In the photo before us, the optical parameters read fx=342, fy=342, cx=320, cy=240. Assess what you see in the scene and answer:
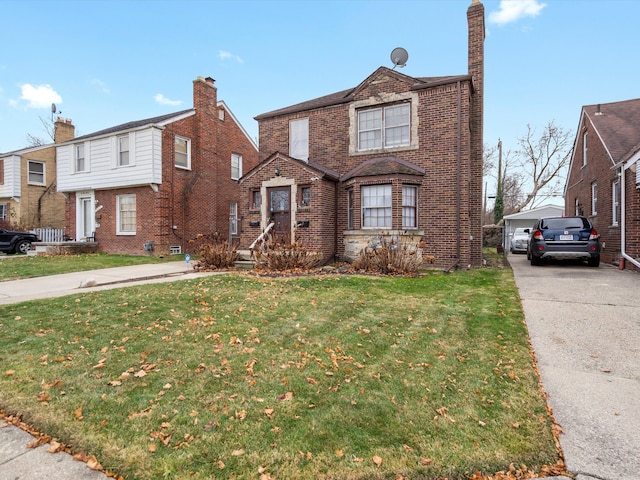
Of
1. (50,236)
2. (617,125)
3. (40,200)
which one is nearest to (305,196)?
Answer: (617,125)

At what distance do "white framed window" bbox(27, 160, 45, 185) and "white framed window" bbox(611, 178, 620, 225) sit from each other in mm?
30277

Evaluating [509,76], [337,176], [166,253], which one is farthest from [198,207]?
[509,76]

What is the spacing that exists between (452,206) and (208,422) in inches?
417

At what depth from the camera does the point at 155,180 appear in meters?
15.2

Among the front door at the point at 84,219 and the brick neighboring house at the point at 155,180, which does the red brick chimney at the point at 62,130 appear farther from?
the front door at the point at 84,219

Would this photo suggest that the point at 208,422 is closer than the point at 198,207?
Yes

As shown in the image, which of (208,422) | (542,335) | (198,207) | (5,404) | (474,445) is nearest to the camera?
(474,445)

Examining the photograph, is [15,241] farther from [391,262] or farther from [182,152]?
[391,262]

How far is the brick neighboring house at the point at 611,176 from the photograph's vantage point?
1061 cm

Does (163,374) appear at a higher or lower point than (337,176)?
lower

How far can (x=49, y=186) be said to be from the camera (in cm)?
2236

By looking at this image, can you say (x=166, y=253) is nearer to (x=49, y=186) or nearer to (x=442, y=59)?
(x=49, y=186)

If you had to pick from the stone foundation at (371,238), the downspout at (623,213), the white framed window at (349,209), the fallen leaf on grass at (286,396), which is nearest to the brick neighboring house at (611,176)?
the downspout at (623,213)

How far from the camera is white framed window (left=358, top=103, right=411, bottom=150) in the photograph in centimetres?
1240
